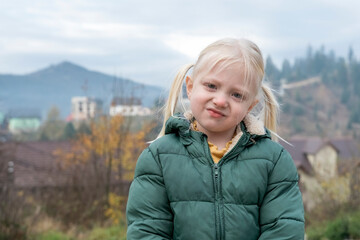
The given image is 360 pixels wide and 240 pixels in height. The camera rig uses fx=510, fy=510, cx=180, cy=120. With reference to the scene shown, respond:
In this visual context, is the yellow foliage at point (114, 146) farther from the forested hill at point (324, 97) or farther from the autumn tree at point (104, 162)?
the forested hill at point (324, 97)

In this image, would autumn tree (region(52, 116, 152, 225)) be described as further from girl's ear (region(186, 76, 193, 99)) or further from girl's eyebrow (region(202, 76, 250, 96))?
girl's eyebrow (region(202, 76, 250, 96))

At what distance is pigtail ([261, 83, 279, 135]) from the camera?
2.16 metres

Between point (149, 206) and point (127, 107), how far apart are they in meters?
9.26

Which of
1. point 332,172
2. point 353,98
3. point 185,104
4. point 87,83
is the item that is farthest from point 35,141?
point 353,98

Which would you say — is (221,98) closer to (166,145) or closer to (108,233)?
(166,145)

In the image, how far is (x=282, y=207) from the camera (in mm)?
1844

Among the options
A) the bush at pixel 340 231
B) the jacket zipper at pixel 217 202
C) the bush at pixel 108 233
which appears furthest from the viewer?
the bush at pixel 340 231

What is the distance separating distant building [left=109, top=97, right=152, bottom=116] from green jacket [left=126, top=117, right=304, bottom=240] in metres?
9.04

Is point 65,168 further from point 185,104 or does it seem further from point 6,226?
point 185,104

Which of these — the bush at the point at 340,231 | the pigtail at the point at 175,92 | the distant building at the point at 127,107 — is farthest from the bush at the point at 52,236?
the pigtail at the point at 175,92

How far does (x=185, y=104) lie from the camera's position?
2.25m

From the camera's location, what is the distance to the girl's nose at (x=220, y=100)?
6.18 feet

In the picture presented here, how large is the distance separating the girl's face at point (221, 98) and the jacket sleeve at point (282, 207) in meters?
0.24

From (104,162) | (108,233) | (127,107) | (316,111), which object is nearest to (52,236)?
(108,233)
